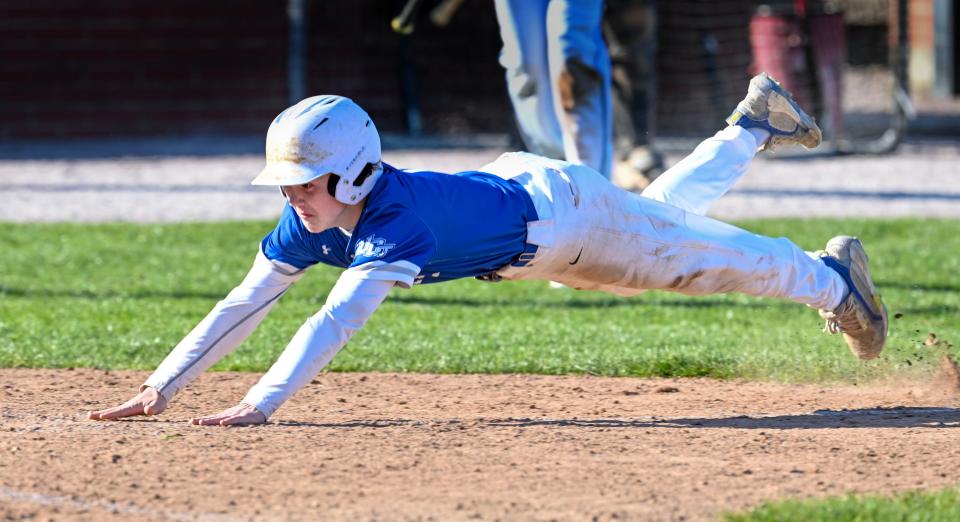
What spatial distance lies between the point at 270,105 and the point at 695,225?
36.2ft

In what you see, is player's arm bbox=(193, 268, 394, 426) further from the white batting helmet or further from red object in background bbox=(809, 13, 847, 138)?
red object in background bbox=(809, 13, 847, 138)

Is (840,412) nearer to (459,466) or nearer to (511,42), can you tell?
(459,466)

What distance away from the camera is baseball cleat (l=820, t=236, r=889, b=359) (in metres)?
5.61

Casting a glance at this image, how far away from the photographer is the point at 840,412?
17.5ft

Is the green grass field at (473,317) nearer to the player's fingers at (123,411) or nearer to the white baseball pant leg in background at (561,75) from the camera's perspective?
the white baseball pant leg in background at (561,75)

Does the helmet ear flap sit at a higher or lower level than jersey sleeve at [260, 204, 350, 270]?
higher

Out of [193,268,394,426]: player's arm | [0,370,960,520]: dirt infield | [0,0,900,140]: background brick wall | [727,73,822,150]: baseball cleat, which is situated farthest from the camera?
[0,0,900,140]: background brick wall

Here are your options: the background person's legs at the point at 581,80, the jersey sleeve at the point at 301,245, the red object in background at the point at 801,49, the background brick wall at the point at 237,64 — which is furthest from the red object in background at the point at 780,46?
the jersey sleeve at the point at 301,245

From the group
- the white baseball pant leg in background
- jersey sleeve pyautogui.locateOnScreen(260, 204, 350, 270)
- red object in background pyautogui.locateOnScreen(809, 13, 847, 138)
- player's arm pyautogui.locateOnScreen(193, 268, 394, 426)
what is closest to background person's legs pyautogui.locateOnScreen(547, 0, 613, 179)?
the white baseball pant leg in background

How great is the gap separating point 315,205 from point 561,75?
3247 mm

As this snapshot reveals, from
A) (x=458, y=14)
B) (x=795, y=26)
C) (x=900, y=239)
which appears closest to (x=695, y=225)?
(x=900, y=239)

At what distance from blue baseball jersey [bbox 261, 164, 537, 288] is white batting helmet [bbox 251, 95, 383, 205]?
0.10 metres

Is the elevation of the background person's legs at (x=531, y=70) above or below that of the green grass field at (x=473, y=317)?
above

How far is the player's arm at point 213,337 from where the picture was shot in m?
4.89
